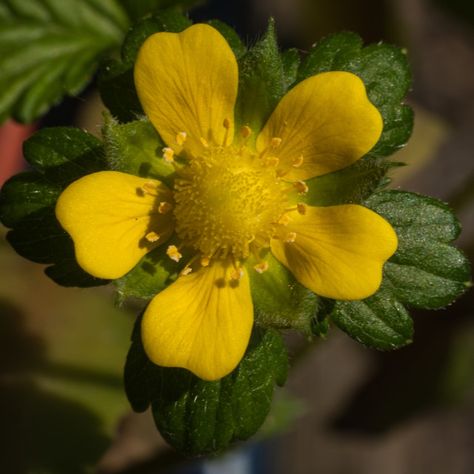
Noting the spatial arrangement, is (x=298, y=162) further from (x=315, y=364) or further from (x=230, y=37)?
(x=315, y=364)

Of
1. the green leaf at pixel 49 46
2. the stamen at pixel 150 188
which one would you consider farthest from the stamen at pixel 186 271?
the green leaf at pixel 49 46

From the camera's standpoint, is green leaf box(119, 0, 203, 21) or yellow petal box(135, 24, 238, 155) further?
green leaf box(119, 0, 203, 21)

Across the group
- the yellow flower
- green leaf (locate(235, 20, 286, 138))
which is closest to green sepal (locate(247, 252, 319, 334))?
the yellow flower

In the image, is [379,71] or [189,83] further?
[379,71]

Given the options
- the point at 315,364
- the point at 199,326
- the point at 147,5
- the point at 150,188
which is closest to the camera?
the point at 199,326

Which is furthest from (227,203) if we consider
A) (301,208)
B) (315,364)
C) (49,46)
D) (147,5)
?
(315,364)

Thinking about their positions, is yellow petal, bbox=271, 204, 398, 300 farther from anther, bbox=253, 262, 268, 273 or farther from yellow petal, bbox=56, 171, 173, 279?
yellow petal, bbox=56, 171, 173, 279
